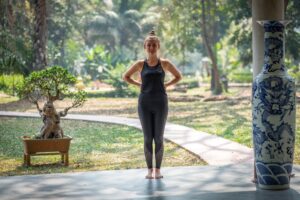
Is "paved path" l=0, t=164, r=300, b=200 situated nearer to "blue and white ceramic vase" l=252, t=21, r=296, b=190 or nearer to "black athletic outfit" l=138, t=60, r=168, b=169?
"blue and white ceramic vase" l=252, t=21, r=296, b=190

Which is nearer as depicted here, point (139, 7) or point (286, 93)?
point (286, 93)

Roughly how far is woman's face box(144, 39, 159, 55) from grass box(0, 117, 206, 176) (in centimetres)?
227

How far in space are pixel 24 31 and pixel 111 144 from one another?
16047 millimetres

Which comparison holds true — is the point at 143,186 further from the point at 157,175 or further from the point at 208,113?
the point at 208,113

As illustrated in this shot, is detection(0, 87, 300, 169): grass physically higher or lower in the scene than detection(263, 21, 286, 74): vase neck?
lower

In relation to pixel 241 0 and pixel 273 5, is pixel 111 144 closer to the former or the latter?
pixel 273 5

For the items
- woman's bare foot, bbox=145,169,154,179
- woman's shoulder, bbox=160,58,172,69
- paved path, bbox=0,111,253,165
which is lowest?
paved path, bbox=0,111,253,165

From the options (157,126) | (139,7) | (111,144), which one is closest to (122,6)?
(139,7)

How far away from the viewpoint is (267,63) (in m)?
6.02

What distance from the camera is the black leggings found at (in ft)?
22.2

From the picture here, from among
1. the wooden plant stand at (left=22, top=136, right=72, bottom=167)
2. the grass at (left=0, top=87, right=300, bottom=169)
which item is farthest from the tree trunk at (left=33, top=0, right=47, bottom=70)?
the wooden plant stand at (left=22, top=136, right=72, bottom=167)

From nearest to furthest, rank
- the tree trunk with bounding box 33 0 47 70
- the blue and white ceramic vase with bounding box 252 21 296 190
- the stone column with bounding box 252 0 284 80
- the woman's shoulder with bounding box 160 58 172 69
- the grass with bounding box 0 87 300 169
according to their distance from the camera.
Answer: the blue and white ceramic vase with bounding box 252 21 296 190, the stone column with bounding box 252 0 284 80, the woman's shoulder with bounding box 160 58 172 69, the grass with bounding box 0 87 300 169, the tree trunk with bounding box 33 0 47 70

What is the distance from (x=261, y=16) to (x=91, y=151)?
483cm

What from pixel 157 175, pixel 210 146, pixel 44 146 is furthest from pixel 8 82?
pixel 157 175
